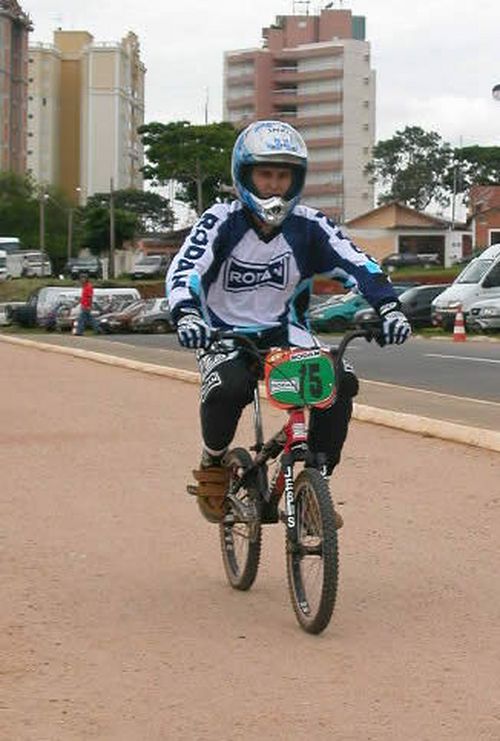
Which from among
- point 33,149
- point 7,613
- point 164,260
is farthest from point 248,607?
point 33,149

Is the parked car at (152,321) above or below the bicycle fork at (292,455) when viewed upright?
above

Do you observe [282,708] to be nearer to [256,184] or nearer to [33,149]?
[256,184]

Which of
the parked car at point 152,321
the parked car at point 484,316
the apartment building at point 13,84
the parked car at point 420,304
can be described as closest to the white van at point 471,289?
the parked car at point 484,316

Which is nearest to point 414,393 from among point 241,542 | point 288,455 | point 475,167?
point 241,542

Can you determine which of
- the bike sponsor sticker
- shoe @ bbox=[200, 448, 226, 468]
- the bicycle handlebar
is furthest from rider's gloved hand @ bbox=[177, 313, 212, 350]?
shoe @ bbox=[200, 448, 226, 468]

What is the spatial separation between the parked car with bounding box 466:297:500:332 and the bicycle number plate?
32.2 m

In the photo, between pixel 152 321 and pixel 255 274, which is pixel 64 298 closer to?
pixel 152 321

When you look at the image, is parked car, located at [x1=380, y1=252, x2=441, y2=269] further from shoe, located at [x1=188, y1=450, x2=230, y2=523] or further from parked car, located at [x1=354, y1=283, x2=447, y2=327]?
shoe, located at [x1=188, y1=450, x2=230, y2=523]

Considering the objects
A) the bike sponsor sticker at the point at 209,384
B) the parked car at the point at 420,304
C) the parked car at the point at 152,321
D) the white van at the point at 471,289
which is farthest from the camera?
the parked car at the point at 152,321

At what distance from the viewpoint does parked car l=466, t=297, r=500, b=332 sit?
124 feet

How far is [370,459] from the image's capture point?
1090cm

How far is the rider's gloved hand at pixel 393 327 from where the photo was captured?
6.02 meters

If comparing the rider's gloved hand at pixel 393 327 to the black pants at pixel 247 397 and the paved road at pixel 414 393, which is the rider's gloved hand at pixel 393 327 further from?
the paved road at pixel 414 393

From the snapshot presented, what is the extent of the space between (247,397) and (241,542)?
733 millimetres
